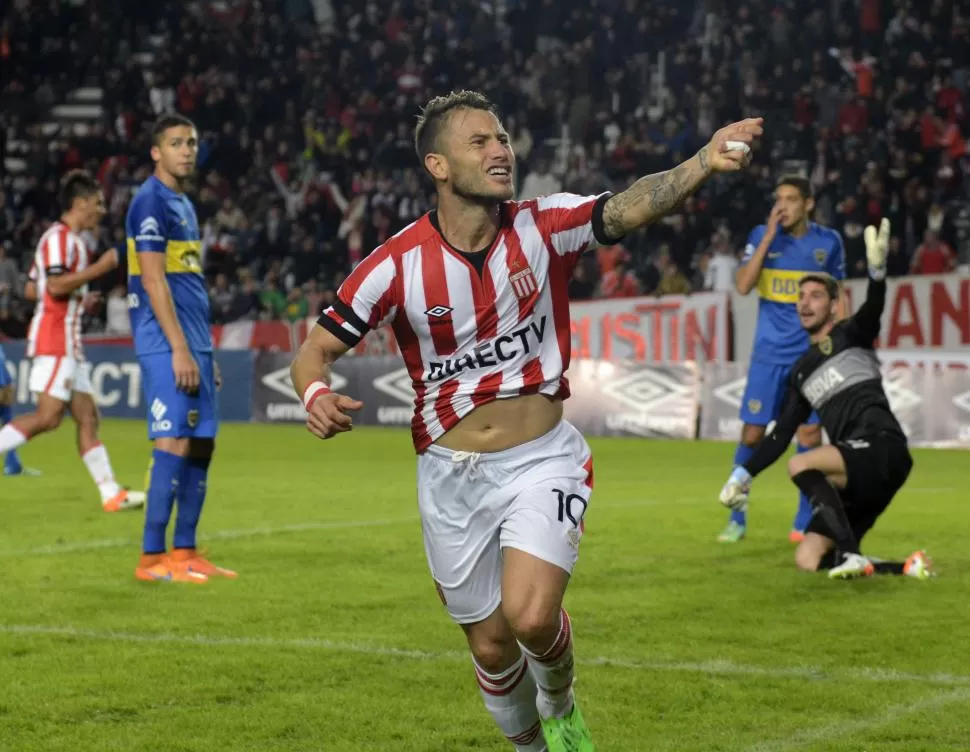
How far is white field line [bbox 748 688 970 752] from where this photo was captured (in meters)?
4.67

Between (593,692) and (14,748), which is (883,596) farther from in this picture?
(14,748)

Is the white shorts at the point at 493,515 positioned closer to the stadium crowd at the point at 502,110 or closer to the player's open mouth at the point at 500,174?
the player's open mouth at the point at 500,174

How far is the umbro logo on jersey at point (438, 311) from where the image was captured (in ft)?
14.7

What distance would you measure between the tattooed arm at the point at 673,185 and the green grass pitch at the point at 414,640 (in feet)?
5.15

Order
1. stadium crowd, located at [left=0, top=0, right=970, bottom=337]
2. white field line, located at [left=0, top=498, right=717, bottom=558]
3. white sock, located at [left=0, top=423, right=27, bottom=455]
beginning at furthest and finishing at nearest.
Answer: stadium crowd, located at [left=0, top=0, right=970, bottom=337] → white sock, located at [left=0, top=423, right=27, bottom=455] → white field line, located at [left=0, top=498, right=717, bottom=558]

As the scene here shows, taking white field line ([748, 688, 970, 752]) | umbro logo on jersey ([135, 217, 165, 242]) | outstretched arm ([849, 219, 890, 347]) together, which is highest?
umbro logo on jersey ([135, 217, 165, 242])

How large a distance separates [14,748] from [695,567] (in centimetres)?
456

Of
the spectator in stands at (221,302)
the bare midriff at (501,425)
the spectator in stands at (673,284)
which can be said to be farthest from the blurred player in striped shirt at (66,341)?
the spectator in stands at (221,302)

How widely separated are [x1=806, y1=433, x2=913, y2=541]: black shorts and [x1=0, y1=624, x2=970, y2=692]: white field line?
2.57 m

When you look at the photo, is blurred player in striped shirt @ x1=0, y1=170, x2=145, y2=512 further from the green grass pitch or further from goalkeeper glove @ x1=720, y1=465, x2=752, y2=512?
goalkeeper glove @ x1=720, y1=465, x2=752, y2=512

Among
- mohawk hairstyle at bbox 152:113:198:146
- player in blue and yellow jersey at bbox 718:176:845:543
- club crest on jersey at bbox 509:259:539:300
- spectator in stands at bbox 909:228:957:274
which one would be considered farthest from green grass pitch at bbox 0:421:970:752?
spectator in stands at bbox 909:228:957:274

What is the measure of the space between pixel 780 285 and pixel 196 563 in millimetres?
4281

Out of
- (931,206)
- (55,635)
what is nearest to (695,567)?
(55,635)

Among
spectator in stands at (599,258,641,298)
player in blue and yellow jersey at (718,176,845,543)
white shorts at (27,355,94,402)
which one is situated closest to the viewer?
player in blue and yellow jersey at (718,176,845,543)
